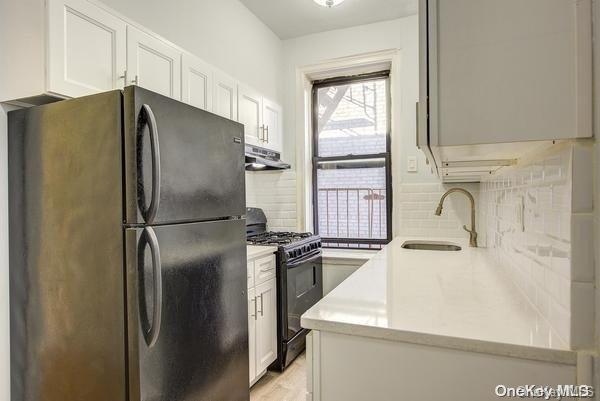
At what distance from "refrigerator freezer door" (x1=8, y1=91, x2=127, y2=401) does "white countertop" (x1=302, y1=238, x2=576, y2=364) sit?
2.63 feet

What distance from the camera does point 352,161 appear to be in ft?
11.0

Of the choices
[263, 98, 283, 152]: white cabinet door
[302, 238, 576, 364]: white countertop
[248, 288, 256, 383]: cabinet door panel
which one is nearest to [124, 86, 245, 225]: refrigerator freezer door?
[248, 288, 256, 383]: cabinet door panel

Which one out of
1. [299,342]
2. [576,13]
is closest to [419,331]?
[576,13]

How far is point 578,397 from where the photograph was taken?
695 millimetres

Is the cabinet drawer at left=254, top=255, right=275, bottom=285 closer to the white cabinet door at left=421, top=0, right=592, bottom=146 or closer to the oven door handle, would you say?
the oven door handle

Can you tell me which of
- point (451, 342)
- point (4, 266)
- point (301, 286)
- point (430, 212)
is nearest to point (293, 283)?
point (301, 286)

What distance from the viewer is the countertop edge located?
0.71 meters

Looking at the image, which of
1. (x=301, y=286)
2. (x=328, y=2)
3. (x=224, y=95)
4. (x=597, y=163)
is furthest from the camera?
(x=301, y=286)

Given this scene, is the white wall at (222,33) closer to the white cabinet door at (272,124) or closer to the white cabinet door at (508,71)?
the white cabinet door at (272,124)

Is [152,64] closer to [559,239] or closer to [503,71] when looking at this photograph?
[503,71]

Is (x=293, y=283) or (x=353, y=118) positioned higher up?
(x=353, y=118)

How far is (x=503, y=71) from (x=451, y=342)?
60 cm

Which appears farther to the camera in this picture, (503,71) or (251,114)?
(251,114)

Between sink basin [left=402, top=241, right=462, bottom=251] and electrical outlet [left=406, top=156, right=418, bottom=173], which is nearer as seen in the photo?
sink basin [left=402, top=241, right=462, bottom=251]
